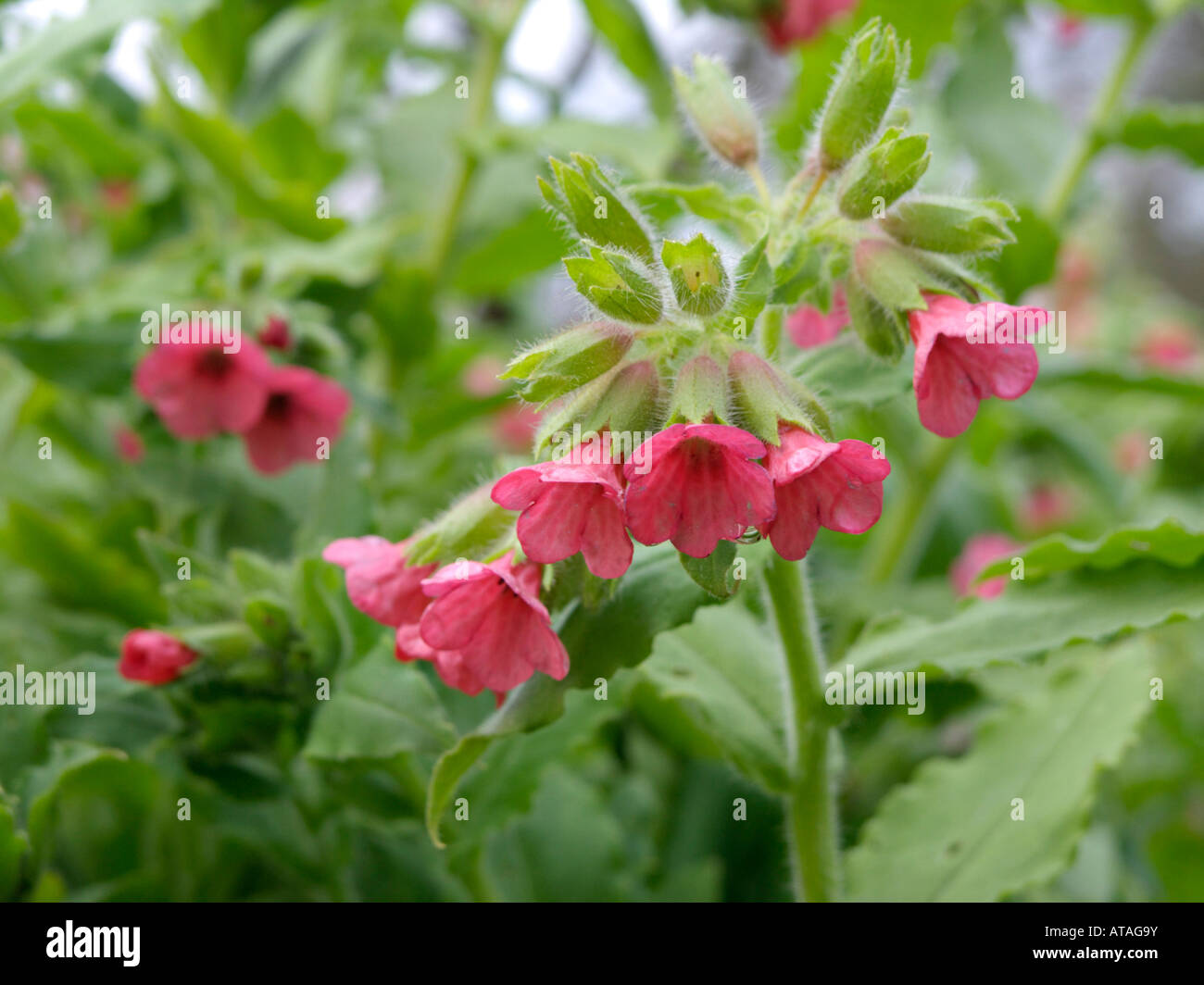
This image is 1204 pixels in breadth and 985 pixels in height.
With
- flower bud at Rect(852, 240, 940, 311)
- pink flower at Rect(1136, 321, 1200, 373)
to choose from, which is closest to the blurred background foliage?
flower bud at Rect(852, 240, 940, 311)

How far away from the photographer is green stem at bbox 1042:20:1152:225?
6.26 feet

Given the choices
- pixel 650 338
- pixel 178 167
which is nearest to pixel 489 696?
pixel 650 338

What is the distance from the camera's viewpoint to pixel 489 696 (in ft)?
3.76

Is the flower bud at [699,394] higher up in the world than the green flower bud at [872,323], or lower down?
lower down

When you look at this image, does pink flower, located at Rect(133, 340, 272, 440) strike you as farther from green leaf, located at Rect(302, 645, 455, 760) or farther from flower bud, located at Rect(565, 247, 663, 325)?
flower bud, located at Rect(565, 247, 663, 325)

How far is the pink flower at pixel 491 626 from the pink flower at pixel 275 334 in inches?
29.5

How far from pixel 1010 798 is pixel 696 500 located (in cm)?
69

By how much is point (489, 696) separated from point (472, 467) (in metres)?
0.85

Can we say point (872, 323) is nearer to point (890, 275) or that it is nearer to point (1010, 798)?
point (890, 275)

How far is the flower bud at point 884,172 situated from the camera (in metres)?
0.88

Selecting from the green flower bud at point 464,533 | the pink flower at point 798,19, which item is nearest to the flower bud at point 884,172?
the green flower bud at point 464,533

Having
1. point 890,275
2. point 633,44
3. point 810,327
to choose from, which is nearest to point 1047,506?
point 633,44

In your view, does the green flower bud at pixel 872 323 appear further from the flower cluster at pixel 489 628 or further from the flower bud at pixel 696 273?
the flower cluster at pixel 489 628

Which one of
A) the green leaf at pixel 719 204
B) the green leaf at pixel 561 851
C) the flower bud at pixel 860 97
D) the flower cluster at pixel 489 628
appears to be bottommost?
the green leaf at pixel 561 851
